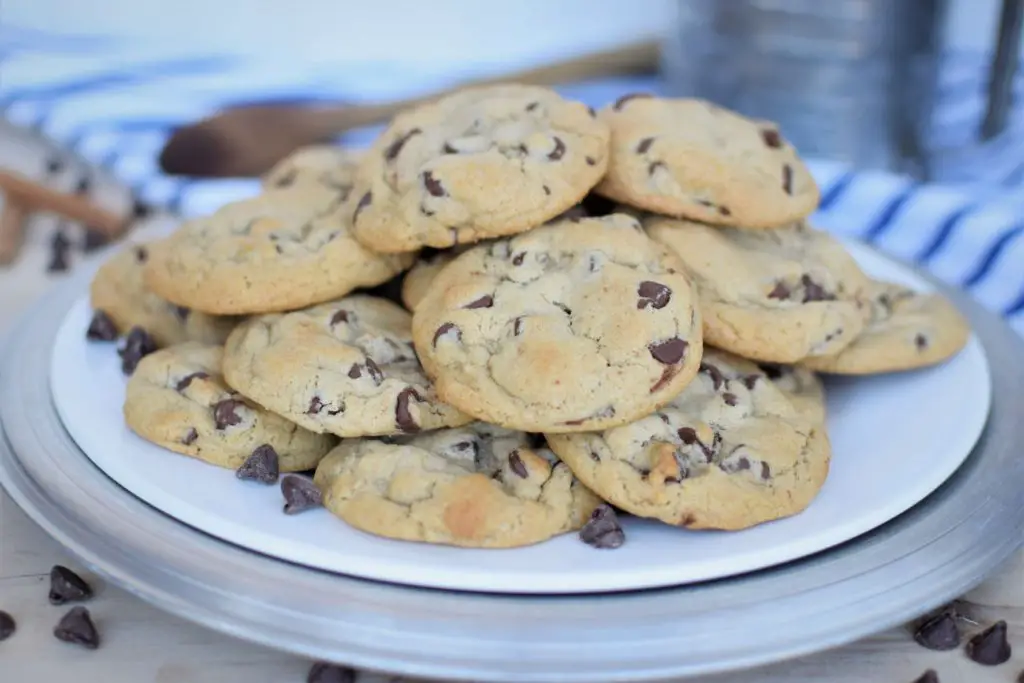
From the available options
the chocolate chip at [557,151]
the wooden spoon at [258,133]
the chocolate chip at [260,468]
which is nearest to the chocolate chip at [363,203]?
the chocolate chip at [557,151]

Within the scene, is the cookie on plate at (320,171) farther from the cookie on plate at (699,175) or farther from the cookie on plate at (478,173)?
the cookie on plate at (699,175)

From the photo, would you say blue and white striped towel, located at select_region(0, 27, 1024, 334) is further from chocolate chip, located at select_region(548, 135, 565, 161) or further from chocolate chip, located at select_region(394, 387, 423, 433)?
chocolate chip, located at select_region(394, 387, 423, 433)

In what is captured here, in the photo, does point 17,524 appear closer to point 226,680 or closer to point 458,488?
point 226,680

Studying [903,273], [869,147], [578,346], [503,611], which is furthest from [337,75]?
[503,611]

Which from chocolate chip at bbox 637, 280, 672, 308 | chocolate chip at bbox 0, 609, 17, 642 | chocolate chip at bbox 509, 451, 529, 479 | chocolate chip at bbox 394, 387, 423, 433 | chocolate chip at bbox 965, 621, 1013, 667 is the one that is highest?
chocolate chip at bbox 637, 280, 672, 308

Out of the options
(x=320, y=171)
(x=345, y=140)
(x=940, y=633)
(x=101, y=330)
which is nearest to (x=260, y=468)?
(x=101, y=330)

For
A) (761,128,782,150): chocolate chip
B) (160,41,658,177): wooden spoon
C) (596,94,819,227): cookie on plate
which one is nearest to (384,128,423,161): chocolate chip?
(596,94,819,227): cookie on plate
